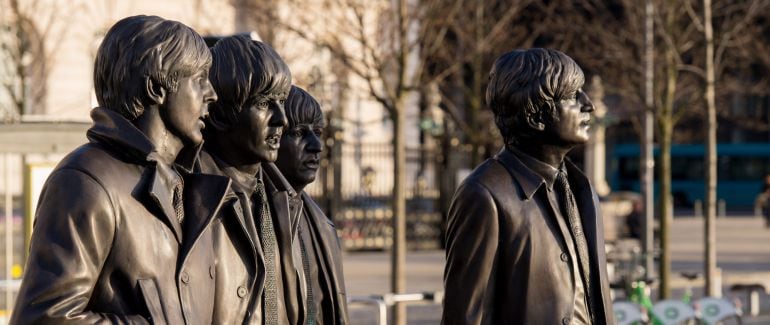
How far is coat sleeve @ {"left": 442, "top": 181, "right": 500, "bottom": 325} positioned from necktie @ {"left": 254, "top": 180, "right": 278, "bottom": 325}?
0.88 metres

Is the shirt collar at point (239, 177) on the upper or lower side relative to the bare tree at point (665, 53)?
lower

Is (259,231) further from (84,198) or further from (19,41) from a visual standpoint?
(19,41)

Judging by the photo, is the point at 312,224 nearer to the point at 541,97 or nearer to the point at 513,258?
the point at 513,258

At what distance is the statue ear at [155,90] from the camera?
154 inches

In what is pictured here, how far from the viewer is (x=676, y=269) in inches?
957

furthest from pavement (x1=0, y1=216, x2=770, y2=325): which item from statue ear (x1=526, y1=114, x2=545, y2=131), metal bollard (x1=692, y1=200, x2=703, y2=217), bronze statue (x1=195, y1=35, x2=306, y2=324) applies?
metal bollard (x1=692, y1=200, x2=703, y2=217)

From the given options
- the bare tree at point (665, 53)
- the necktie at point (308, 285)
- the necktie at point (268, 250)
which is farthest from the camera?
the bare tree at point (665, 53)

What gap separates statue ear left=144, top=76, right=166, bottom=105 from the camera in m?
3.91

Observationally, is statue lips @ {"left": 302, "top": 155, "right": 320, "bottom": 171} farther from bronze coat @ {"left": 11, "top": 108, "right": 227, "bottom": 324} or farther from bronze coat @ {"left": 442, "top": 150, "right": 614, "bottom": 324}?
bronze coat @ {"left": 11, "top": 108, "right": 227, "bottom": 324}

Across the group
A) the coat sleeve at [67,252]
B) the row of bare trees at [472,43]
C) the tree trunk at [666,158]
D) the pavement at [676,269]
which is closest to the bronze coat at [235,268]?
the coat sleeve at [67,252]

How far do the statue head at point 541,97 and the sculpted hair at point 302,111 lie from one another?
0.66 metres

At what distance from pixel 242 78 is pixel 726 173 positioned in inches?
2281

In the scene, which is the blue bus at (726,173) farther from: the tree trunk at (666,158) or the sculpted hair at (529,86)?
the sculpted hair at (529,86)

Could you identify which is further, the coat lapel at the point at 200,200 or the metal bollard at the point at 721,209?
the metal bollard at the point at 721,209
